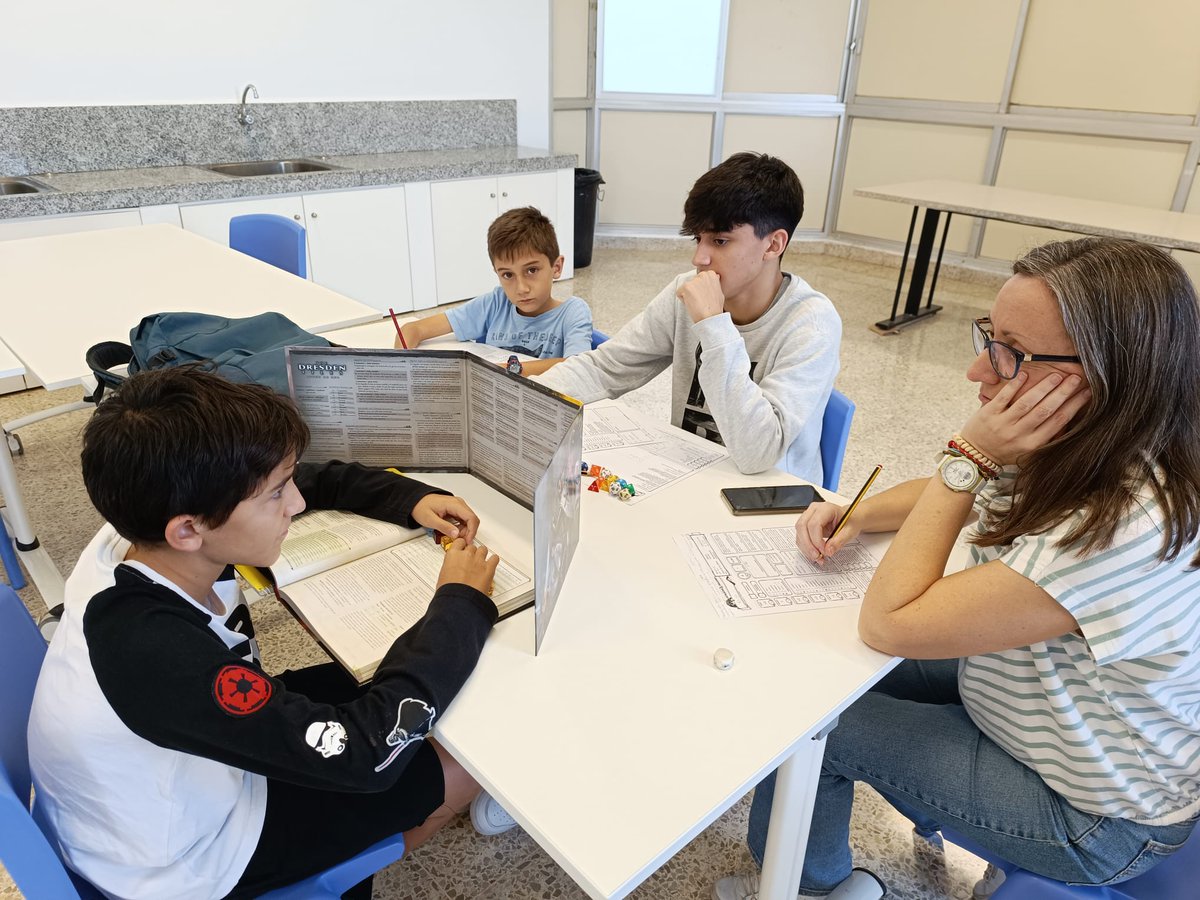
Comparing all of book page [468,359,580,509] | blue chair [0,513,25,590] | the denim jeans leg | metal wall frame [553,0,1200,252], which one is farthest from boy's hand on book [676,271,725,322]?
metal wall frame [553,0,1200,252]

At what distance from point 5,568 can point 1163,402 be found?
272 cm

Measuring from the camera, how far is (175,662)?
2.68ft

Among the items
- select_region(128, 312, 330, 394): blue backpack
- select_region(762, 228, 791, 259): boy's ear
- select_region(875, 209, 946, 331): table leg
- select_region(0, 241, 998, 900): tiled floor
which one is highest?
select_region(762, 228, 791, 259): boy's ear

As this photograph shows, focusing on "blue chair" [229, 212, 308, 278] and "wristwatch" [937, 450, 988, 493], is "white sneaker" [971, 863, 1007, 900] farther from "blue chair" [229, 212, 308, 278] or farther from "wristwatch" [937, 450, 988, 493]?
"blue chair" [229, 212, 308, 278]

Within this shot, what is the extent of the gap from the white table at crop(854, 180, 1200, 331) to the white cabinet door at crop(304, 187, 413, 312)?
7.93ft

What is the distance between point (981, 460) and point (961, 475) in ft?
0.10

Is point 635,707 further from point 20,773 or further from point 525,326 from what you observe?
point 525,326

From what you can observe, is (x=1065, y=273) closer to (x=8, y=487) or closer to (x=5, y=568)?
(x=8, y=487)

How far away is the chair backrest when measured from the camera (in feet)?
2.39

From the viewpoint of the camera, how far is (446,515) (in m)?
1.25

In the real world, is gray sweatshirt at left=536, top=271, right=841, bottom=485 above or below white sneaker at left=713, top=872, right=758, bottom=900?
above

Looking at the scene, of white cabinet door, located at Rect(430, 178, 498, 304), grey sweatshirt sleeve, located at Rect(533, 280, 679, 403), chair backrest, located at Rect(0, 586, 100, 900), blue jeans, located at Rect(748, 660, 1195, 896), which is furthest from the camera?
white cabinet door, located at Rect(430, 178, 498, 304)

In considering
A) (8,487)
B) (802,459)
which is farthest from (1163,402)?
(8,487)

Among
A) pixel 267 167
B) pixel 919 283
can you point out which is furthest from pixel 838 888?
pixel 267 167
